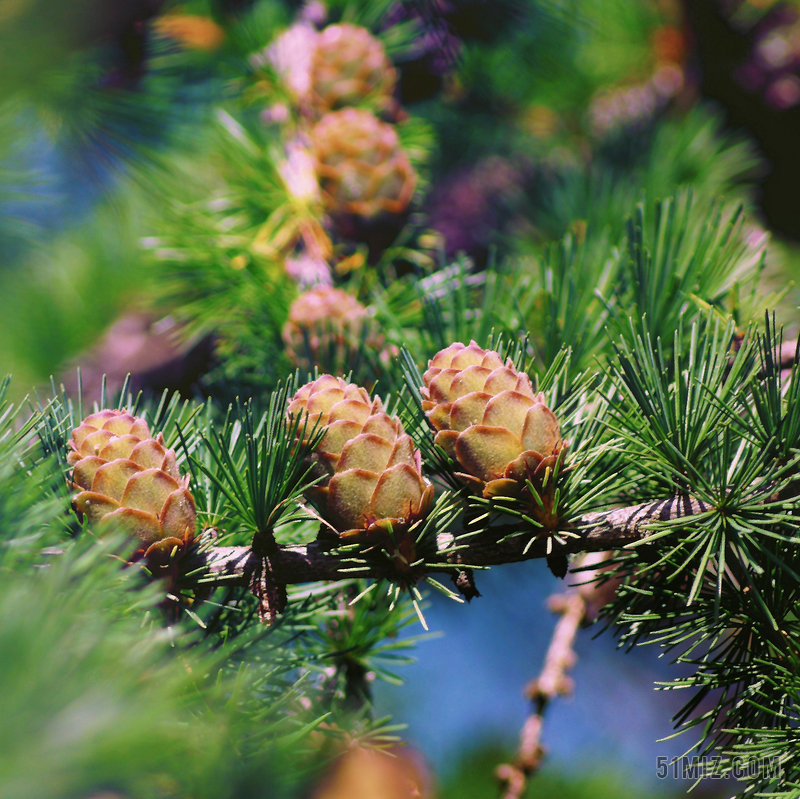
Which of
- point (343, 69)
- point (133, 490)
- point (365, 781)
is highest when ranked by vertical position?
point (343, 69)

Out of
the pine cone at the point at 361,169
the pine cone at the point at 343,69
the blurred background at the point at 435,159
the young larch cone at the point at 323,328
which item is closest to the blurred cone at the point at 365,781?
the blurred background at the point at 435,159

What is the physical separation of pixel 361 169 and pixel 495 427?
1.36 ft

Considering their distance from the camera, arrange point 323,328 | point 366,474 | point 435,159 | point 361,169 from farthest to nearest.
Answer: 1. point 435,159
2. point 361,169
3. point 323,328
4. point 366,474

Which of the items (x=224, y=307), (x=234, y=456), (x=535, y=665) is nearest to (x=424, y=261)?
(x=224, y=307)

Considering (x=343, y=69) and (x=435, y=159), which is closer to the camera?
(x=343, y=69)

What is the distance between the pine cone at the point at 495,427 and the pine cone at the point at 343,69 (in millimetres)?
526

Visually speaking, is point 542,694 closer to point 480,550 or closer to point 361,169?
point 480,550

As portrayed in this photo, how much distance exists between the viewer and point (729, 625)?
0.31m

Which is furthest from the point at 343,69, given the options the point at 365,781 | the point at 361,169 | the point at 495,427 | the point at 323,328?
the point at 365,781

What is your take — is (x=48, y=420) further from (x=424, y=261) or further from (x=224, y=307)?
(x=424, y=261)

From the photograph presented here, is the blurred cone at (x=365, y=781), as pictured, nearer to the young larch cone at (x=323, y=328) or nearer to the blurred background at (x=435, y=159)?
the blurred background at (x=435, y=159)

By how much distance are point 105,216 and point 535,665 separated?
45.6 inches

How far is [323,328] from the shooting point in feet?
1.59

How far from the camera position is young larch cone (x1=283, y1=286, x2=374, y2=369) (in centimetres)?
48
